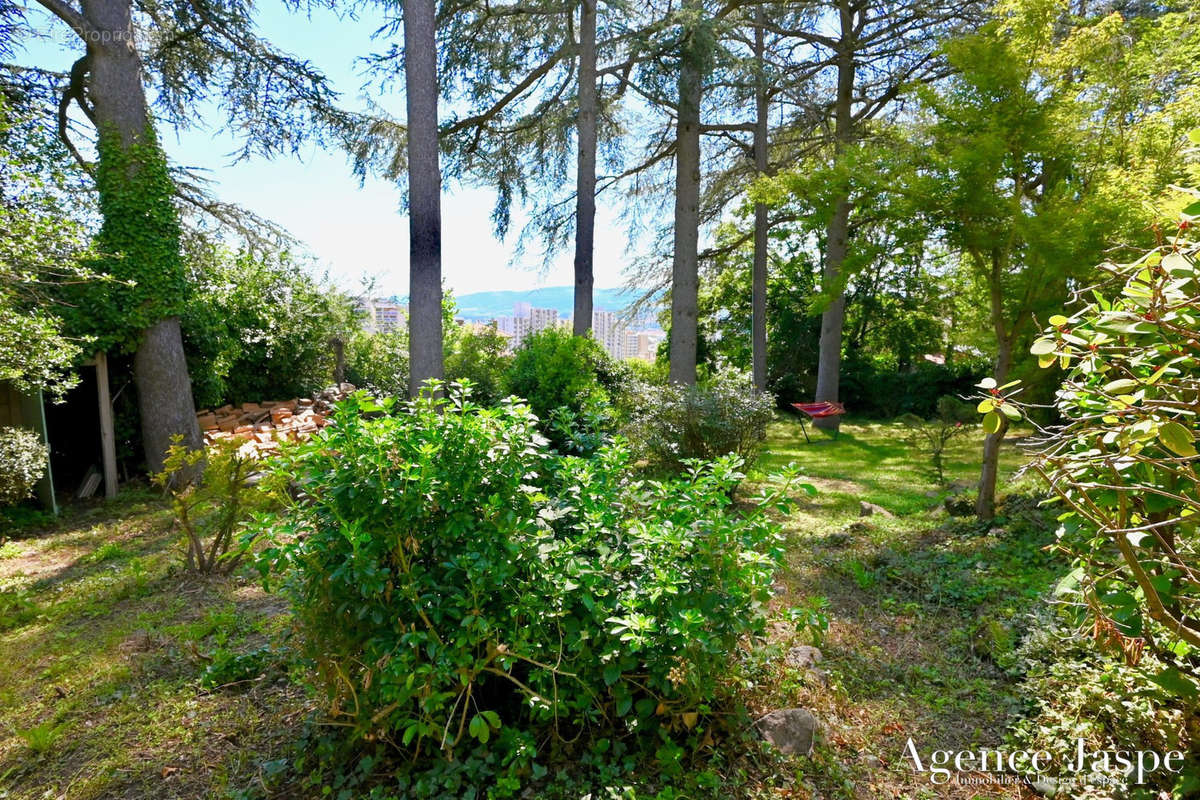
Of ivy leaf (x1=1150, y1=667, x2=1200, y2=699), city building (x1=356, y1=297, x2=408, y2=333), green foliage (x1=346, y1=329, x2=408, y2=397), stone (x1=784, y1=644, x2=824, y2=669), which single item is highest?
city building (x1=356, y1=297, x2=408, y2=333)

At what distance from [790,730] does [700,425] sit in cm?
427

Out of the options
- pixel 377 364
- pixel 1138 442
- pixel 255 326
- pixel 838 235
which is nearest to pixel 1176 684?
pixel 1138 442

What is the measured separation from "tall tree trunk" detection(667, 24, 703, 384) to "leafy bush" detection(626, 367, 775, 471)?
3345mm

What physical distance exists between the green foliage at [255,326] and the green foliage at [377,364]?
854mm

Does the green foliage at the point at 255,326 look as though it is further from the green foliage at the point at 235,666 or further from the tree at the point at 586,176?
the green foliage at the point at 235,666

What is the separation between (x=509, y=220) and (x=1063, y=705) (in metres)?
11.2

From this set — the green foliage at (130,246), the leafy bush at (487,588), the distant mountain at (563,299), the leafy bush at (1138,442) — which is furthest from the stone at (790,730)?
the distant mountain at (563,299)

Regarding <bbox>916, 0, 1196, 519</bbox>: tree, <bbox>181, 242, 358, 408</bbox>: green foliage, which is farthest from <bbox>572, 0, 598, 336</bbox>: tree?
<bbox>916, 0, 1196, 519</bbox>: tree

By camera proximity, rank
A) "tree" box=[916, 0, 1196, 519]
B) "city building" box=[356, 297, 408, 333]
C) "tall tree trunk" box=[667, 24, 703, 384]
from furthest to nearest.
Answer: "city building" box=[356, 297, 408, 333], "tall tree trunk" box=[667, 24, 703, 384], "tree" box=[916, 0, 1196, 519]

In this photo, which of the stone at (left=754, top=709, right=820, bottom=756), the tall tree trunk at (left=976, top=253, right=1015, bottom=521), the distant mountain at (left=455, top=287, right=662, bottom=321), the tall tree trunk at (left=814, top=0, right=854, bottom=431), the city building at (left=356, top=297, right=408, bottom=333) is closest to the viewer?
the stone at (left=754, top=709, right=820, bottom=756)

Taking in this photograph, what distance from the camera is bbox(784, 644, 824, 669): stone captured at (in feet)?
9.36

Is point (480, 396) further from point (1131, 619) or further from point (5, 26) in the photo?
point (1131, 619)

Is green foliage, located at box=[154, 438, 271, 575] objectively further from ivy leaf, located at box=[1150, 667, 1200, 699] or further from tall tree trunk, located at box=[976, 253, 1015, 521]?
tall tree trunk, located at box=[976, 253, 1015, 521]

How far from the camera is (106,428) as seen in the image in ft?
24.6
